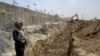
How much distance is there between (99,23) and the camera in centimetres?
1273

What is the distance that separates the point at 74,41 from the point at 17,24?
277cm

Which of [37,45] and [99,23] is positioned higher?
[99,23]

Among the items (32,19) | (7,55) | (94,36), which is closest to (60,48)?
(94,36)

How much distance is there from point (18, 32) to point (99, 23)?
5.04m

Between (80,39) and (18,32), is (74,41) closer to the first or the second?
(80,39)

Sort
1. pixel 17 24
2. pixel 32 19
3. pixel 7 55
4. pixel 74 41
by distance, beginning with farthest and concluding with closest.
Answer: pixel 32 19, pixel 7 55, pixel 74 41, pixel 17 24

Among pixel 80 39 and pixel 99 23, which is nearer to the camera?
pixel 80 39

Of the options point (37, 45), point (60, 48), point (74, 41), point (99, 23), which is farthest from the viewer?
point (37, 45)

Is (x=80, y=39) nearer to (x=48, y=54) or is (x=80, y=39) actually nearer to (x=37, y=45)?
(x=48, y=54)

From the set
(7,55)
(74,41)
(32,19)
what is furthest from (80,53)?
(32,19)

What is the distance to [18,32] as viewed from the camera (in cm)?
910

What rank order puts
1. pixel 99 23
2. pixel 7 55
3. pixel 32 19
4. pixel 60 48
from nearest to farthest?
1. pixel 60 48
2. pixel 99 23
3. pixel 7 55
4. pixel 32 19

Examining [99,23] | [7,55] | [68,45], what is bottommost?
[7,55]

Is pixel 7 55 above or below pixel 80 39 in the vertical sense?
below
